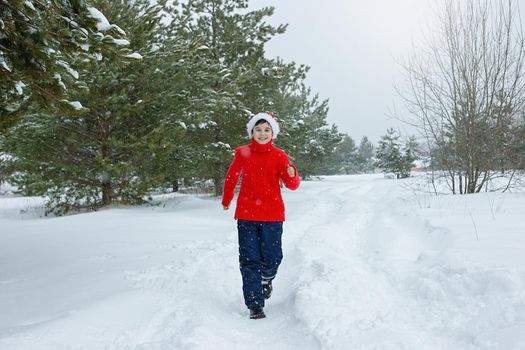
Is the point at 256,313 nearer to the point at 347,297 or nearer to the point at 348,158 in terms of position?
the point at 347,297

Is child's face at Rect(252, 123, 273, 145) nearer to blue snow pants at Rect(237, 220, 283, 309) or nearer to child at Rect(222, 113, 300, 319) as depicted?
child at Rect(222, 113, 300, 319)

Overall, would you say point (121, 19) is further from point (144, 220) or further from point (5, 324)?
point (5, 324)

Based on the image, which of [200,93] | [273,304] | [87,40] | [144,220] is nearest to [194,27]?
[200,93]

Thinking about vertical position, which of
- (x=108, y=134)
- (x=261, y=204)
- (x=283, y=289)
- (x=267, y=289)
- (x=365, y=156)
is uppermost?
(x=365, y=156)

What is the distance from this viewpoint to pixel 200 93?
35.6 ft

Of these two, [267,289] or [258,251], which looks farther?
→ [267,289]

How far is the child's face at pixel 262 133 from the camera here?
3645 millimetres

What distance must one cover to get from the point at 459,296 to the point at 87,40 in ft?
14.0

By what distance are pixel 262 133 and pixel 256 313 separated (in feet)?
5.48

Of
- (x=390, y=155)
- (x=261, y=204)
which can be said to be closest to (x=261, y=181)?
(x=261, y=204)

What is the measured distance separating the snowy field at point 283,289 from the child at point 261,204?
15.7 inches

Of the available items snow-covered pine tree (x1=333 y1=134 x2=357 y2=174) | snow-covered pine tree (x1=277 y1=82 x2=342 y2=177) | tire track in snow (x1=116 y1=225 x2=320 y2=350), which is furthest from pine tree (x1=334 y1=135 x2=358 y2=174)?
tire track in snow (x1=116 y1=225 x2=320 y2=350)

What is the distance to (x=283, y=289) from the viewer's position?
4.07m

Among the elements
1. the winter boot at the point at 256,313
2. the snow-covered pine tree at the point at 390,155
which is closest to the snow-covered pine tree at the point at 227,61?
the winter boot at the point at 256,313
